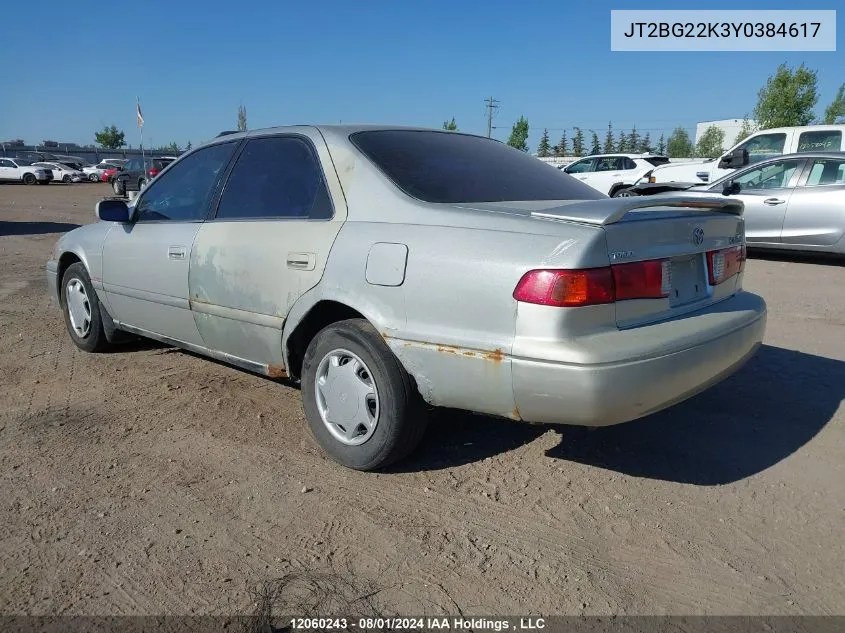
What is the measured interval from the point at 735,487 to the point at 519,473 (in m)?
0.95

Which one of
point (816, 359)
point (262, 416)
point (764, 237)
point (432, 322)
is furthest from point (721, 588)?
point (764, 237)

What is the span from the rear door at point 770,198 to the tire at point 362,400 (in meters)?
7.82

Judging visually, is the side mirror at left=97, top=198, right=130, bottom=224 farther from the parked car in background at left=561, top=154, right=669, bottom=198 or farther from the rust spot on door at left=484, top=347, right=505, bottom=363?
the parked car in background at left=561, top=154, right=669, bottom=198

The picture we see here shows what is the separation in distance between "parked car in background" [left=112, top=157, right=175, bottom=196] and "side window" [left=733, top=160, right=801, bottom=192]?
76.9 feet

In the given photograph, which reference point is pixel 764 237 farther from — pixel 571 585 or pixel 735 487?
pixel 571 585

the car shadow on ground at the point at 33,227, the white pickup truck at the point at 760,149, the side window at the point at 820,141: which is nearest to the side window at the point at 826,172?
the white pickup truck at the point at 760,149

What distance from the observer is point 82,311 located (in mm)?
5180

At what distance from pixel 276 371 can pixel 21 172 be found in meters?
38.7

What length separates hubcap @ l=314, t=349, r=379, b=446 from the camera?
315 centimetres

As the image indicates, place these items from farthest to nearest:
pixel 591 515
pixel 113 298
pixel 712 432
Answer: pixel 113 298, pixel 712 432, pixel 591 515

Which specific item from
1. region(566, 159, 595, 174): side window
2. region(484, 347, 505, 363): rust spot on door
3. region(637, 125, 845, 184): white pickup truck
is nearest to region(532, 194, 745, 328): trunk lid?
region(484, 347, 505, 363): rust spot on door

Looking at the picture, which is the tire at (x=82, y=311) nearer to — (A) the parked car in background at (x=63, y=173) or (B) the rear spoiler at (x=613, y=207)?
(B) the rear spoiler at (x=613, y=207)

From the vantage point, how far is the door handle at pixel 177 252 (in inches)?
160

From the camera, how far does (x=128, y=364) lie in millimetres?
4930
